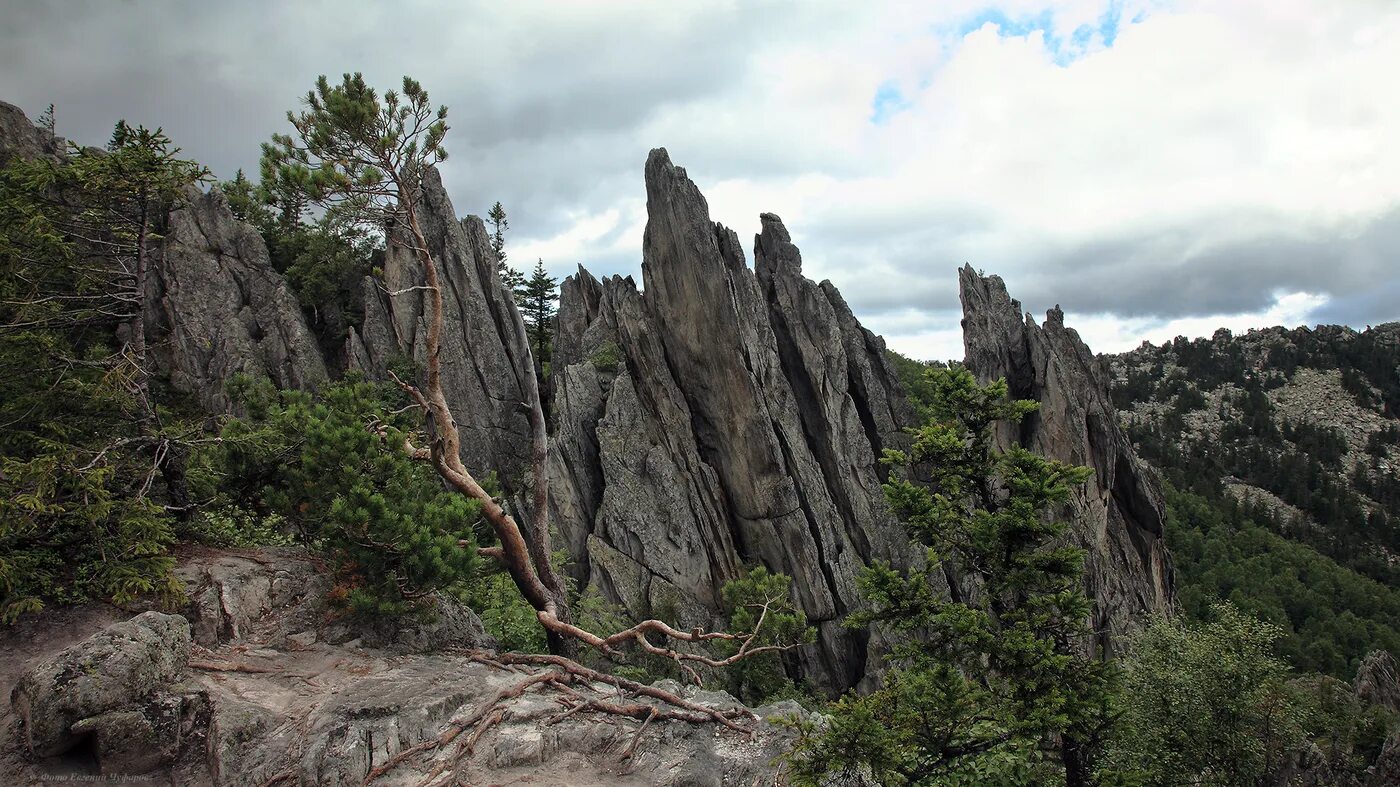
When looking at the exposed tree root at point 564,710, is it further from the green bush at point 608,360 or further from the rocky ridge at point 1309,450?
the rocky ridge at point 1309,450

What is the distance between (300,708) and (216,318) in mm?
38503

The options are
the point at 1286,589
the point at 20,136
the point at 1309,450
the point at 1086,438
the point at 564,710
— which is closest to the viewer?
the point at 564,710

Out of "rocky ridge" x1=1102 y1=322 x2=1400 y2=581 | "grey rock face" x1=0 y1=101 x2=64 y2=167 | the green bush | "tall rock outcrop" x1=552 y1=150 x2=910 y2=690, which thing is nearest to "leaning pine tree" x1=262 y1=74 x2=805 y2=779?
"tall rock outcrop" x1=552 y1=150 x2=910 y2=690

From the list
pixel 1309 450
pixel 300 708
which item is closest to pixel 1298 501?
pixel 1309 450

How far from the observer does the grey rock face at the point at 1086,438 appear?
3891 centimetres

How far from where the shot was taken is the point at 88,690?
822 cm

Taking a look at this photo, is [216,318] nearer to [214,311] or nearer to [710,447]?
[214,311]

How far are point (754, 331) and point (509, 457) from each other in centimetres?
1655

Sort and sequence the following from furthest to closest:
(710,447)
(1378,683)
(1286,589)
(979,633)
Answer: (1286,589) < (1378,683) < (710,447) < (979,633)

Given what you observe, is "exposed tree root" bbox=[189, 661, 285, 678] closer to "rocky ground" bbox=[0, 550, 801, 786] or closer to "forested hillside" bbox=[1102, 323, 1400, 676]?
"rocky ground" bbox=[0, 550, 801, 786]

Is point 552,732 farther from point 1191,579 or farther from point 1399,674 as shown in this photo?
point 1191,579

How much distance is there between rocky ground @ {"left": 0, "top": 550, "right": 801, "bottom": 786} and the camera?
8359 millimetres

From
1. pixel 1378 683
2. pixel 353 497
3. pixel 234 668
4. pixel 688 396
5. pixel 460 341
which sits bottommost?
pixel 1378 683

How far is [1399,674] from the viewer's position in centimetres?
5716
